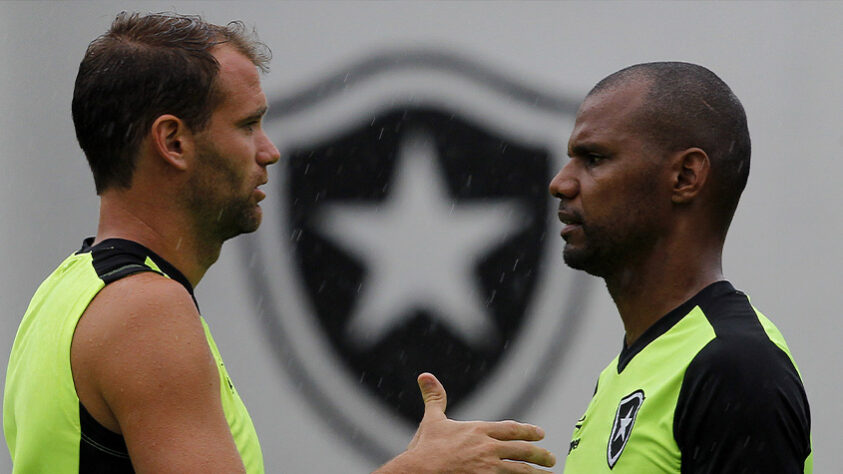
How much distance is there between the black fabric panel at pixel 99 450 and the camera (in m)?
1.12

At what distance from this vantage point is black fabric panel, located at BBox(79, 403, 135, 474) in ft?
3.69

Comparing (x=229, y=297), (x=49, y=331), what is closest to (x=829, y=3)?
(x=229, y=297)

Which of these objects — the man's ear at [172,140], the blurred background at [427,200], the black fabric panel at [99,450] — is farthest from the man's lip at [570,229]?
the blurred background at [427,200]

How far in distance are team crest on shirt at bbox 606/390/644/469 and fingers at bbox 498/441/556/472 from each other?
0.27 feet

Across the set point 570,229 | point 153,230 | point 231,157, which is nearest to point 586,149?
point 570,229

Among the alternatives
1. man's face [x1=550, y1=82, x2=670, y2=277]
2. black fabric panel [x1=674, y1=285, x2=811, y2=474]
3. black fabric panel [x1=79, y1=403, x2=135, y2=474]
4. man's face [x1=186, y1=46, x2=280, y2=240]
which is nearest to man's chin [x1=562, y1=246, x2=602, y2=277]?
man's face [x1=550, y1=82, x2=670, y2=277]

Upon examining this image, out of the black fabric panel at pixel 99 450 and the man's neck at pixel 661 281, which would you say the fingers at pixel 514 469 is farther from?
the black fabric panel at pixel 99 450

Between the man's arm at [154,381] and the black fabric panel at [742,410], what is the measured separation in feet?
1.82

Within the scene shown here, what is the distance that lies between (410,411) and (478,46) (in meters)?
0.95

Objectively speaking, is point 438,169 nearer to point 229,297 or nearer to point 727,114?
point 229,297

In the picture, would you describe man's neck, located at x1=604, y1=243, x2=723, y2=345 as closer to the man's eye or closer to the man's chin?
the man's chin

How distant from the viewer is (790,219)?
2.19m

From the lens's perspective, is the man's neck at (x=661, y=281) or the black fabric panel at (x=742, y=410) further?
the man's neck at (x=661, y=281)

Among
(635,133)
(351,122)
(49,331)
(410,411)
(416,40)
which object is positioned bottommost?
(410,411)
